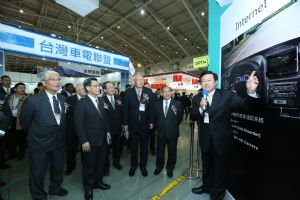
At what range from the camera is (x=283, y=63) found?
125 cm

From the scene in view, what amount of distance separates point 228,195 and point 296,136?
1485 mm

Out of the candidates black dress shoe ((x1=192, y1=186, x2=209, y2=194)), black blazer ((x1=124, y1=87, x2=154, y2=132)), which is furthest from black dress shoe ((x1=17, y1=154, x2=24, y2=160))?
black dress shoe ((x1=192, y1=186, x2=209, y2=194))

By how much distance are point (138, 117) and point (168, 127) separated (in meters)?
0.52

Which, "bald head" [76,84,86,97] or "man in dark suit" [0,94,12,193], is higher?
"bald head" [76,84,86,97]

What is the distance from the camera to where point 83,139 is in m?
1.98

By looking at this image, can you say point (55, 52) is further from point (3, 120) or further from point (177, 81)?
point (177, 81)

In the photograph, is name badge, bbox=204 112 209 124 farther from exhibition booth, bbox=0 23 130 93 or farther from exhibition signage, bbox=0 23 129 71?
exhibition signage, bbox=0 23 129 71

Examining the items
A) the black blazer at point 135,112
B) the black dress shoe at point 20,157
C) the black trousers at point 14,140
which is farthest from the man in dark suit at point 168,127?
the black trousers at point 14,140

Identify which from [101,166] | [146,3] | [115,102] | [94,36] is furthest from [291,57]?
[94,36]

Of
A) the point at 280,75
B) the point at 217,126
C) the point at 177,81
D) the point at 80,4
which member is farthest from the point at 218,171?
the point at 177,81

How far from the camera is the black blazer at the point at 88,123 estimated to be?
2.00m

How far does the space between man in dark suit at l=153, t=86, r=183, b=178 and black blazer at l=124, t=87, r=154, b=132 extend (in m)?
0.19

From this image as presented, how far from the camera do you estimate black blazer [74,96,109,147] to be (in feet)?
6.58

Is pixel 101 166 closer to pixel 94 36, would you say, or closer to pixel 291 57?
pixel 291 57
